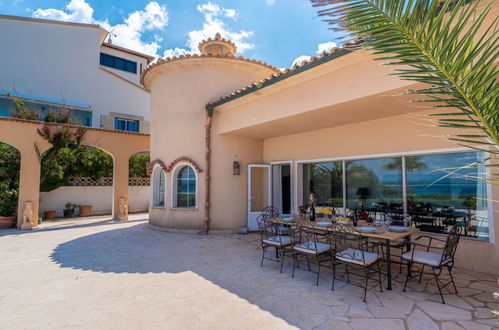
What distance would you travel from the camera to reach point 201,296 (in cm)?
426

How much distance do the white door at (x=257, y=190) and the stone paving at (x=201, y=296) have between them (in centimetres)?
281

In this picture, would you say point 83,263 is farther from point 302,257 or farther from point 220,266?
point 302,257

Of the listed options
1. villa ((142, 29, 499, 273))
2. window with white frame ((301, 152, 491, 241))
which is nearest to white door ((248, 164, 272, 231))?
villa ((142, 29, 499, 273))

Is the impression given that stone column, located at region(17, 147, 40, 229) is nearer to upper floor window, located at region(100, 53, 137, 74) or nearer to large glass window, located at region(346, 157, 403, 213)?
upper floor window, located at region(100, 53, 137, 74)

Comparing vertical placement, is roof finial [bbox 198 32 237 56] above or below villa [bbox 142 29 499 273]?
above

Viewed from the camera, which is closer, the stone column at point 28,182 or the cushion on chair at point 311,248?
the cushion on chair at point 311,248

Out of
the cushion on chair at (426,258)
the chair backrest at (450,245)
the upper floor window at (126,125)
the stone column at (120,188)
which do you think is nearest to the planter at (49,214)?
the stone column at (120,188)

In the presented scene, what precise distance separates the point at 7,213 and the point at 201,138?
839 cm

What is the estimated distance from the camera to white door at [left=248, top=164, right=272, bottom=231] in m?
9.52

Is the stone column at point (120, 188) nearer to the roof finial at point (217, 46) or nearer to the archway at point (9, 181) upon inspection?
the archway at point (9, 181)

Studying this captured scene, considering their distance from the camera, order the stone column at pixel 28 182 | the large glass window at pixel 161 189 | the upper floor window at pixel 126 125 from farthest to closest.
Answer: the upper floor window at pixel 126 125 < the large glass window at pixel 161 189 < the stone column at pixel 28 182

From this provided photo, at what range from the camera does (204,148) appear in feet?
30.2

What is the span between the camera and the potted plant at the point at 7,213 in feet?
33.2

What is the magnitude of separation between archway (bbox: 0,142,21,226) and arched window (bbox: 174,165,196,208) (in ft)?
22.2
